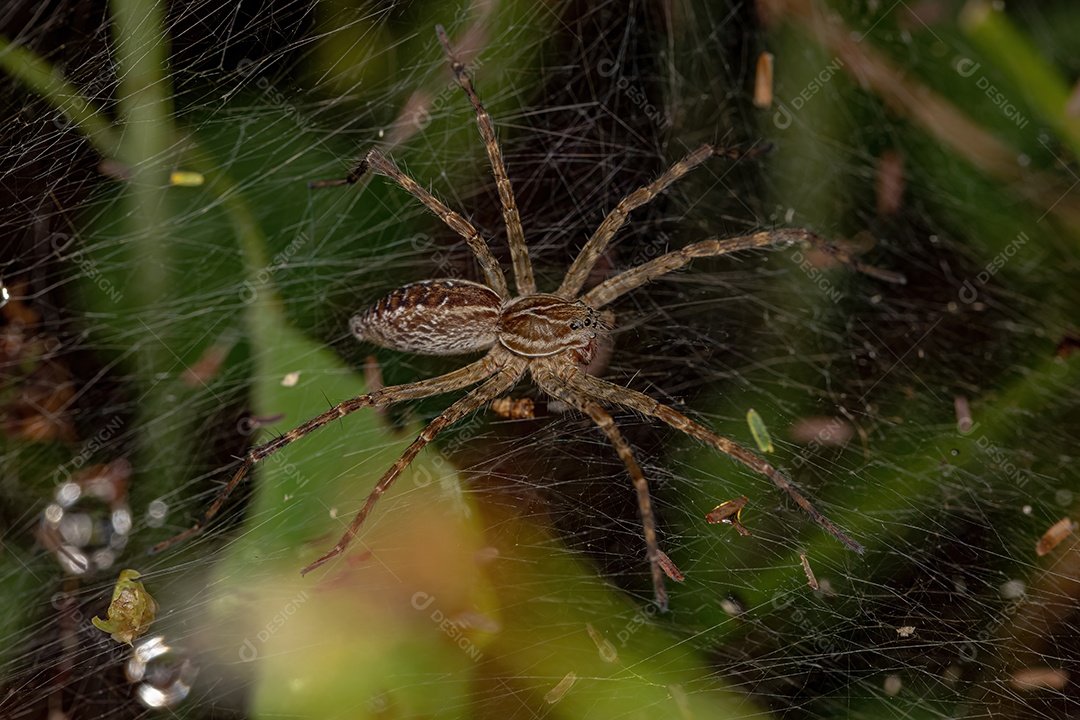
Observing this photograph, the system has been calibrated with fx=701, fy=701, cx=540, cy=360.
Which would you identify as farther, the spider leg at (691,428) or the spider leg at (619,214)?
the spider leg at (619,214)

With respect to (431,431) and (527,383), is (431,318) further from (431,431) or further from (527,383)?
(527,383)

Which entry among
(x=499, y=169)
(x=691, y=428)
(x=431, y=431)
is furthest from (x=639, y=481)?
(x=499, y=169)

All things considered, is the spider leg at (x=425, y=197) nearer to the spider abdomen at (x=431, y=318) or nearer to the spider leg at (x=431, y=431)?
the spider abdomen at (x=431, y=318)

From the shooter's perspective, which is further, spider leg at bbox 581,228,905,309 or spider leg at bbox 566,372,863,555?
spider leg at bbox 581,228,905,309

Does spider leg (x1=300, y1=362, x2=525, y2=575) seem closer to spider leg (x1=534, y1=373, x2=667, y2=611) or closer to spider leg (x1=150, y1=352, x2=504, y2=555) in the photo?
spider leg (x1=150, y1=352, x2=504, y2=555)

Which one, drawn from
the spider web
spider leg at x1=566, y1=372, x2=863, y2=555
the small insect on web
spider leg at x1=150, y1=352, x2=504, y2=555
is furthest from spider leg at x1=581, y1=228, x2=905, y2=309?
spider leg at x1=150, y1=352, x2=504, y2=555

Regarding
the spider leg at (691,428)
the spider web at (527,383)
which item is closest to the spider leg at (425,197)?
the spider web at (527,383)

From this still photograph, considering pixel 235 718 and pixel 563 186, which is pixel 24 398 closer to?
pixel 235 718

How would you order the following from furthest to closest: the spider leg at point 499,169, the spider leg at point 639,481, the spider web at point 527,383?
the spider leg at point 499,169
the spider web at point 527,383
the spider leg at point 639,481

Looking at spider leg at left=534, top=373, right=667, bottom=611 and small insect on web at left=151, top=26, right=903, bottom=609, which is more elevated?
small insect on web at left=151, top=26, right=903, bottom=609
